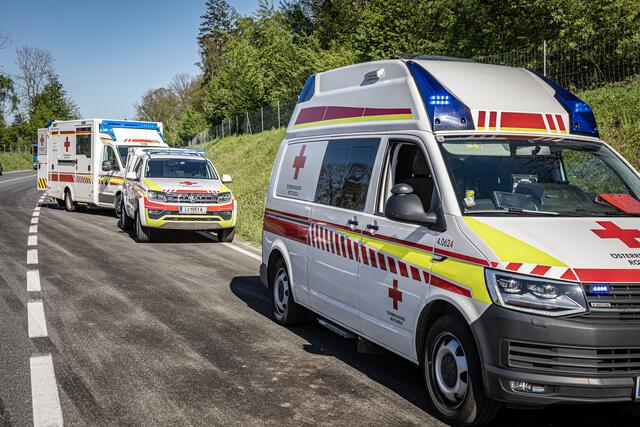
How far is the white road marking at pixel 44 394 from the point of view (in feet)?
15.2

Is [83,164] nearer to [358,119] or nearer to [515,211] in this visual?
[358,119]

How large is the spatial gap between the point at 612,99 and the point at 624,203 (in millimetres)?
9499

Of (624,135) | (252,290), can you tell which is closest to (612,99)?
(624,135)

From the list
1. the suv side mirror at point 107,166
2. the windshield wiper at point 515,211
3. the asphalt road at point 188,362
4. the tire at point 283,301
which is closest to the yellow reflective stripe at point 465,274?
the windshield wiper at point 515,211

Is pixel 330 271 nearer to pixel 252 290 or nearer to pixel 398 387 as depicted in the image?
pixel 398 387

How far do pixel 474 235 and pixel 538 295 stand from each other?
0.58m

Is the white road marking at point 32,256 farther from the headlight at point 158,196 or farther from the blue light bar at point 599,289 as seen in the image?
the blue light bar at point 599,289

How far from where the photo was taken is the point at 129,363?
5.97 metres

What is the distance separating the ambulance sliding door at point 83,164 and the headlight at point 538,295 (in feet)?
59.0

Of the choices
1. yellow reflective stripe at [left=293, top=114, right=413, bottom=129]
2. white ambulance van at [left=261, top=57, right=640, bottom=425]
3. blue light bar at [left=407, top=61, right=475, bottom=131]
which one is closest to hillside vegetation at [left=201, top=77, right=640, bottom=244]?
yellow reflective stripe at [left=293, top=114, right=413, bottom=129]

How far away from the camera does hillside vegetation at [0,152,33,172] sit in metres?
70.1

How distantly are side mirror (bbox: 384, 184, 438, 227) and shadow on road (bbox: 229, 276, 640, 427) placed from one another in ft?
4.40

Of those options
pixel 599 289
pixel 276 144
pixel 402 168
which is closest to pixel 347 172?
pixel 402 168

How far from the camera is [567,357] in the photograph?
400 centimetres
